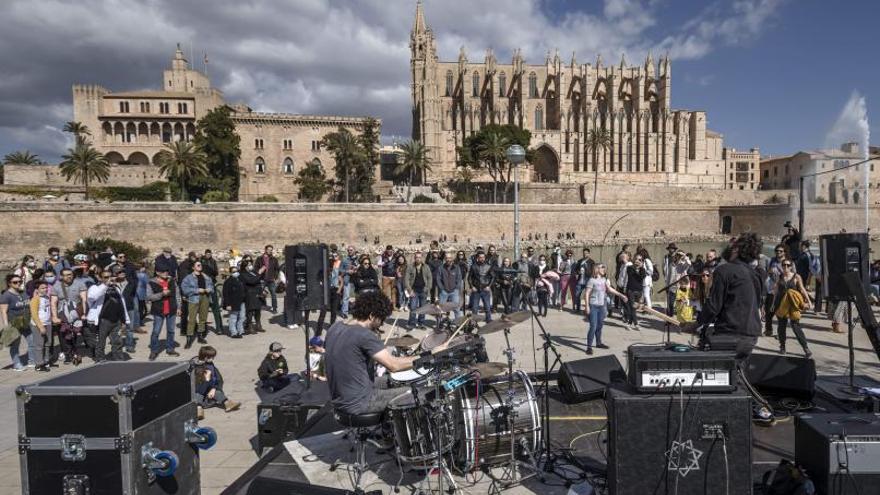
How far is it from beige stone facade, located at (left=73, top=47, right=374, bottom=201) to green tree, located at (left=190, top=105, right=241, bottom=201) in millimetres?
4112

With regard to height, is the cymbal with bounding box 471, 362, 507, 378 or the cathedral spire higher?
the cathedral spire

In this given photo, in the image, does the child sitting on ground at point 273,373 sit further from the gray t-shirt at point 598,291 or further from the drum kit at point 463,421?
the gray t-shirt at point 598,291

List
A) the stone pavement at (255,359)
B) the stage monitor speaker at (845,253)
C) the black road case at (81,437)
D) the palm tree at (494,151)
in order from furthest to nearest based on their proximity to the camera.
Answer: the palm tree at (494,151) < the stage monitor speaker at (845,253) < the stone pavement at (255,359) < the black road case at (81,437)

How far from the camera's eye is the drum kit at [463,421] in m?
4.06

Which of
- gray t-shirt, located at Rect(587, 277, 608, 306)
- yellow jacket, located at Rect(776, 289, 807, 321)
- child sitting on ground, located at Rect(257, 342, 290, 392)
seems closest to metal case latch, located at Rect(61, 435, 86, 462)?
child sitting on ground, located at Rect(257, 342, 290, 392)

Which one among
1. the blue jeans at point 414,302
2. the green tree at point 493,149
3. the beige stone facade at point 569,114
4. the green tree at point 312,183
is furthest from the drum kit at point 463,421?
the beige stone facade at point 569,114

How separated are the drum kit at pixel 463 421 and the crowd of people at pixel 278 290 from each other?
241cm

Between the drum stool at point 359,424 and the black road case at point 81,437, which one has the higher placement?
the black road case at point 81,437

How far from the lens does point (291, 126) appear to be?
5841 centimetres

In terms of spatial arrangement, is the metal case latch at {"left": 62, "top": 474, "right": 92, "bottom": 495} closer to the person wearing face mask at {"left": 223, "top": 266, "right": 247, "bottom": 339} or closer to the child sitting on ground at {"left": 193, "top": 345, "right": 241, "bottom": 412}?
the child sitting on ground at {"left": 193, "top": 345, "right": 241, "bottom": 412}

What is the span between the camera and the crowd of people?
8477mm

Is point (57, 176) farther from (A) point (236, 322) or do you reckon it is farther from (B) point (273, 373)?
(B) point (273, 373)

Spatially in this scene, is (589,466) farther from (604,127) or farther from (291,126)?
(604,127)

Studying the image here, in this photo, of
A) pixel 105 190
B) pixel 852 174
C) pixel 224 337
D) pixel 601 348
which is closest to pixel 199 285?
pixel 224 337
